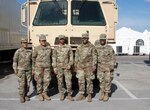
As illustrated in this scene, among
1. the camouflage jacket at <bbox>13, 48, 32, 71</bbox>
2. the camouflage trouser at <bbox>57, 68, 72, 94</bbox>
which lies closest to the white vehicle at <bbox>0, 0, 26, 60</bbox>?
the camouflage jacket at <bbox>13, 48, 32, 71</bbox>

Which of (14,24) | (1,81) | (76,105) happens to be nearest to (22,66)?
(76,105)

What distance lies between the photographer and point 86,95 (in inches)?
407

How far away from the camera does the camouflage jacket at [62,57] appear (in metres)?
9.63

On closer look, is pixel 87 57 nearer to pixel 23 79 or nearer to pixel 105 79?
pixel 105 79

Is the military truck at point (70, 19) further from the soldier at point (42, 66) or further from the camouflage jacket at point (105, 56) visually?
the camouflage jacket at point (105, 56)

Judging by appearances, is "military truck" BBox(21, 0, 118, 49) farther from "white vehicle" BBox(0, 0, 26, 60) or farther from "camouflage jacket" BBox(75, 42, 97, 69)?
"white vehicle" BBox(0, 0, 26, 60)

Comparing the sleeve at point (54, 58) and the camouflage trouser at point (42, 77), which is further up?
the sleeve at point (54, 58)

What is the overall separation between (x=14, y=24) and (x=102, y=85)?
401 inches

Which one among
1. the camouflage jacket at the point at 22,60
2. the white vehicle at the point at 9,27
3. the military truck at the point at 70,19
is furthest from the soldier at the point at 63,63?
the white vehicle at the point at 9,27

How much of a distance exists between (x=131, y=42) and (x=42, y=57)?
35.3m

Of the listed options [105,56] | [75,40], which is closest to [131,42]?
[75,40]

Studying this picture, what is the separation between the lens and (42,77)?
9688 millimetres

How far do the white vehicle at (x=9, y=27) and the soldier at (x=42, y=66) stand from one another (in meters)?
6.21

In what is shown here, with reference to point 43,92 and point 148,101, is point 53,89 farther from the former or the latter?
point 148,101
